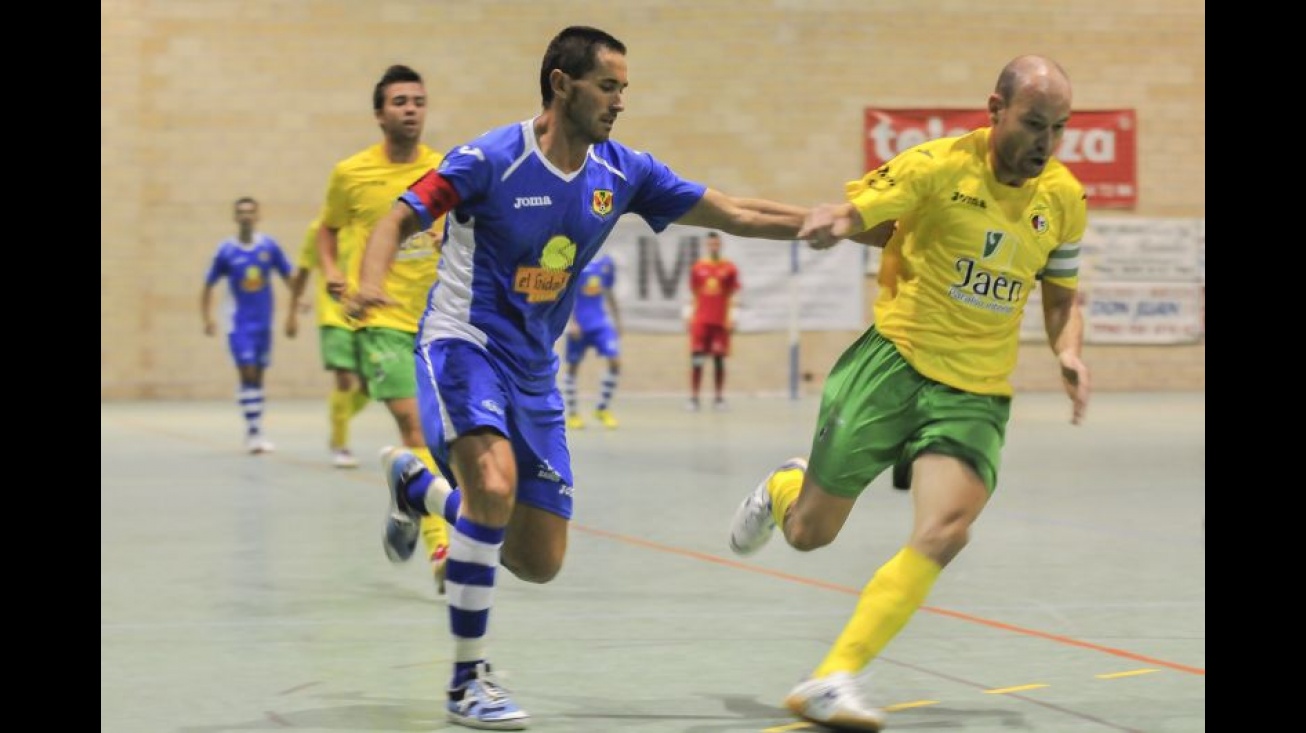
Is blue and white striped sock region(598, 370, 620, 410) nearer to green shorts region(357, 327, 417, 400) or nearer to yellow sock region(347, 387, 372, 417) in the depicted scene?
yellow sock region(347, 387, 372, 417)

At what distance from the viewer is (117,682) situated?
565cm

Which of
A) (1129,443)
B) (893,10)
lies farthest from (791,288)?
(1129,443)

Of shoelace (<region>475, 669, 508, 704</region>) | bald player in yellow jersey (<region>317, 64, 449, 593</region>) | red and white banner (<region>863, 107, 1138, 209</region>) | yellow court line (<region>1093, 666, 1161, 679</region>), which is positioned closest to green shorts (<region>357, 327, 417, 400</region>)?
bald player in yellow jersey (<region>317, 64, 449, 593</region>)

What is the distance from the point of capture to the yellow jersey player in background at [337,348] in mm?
10656

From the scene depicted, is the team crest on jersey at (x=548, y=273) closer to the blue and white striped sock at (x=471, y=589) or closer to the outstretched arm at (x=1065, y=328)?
the blue and white striped sock at (x=471, y=589)

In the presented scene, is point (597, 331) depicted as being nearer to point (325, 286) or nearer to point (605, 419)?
point (605, 419)

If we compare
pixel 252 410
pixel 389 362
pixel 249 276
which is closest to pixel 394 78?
pixel 389 362

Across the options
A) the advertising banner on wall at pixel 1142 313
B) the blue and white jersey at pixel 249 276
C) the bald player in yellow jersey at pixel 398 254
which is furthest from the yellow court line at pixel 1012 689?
the advertising banner on wall at pixel 1142 313

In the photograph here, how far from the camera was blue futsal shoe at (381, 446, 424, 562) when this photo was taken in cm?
694

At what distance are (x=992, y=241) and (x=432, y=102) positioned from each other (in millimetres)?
19585

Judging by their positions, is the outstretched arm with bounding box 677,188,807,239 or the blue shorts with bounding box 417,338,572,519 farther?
the outstretched arm with bounding box 677,188,807,239

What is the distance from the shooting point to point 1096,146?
2591 cm

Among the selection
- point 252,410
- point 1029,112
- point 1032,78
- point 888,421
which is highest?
point 1032,78

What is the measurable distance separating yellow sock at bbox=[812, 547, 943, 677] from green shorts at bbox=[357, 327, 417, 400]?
13.0ft
